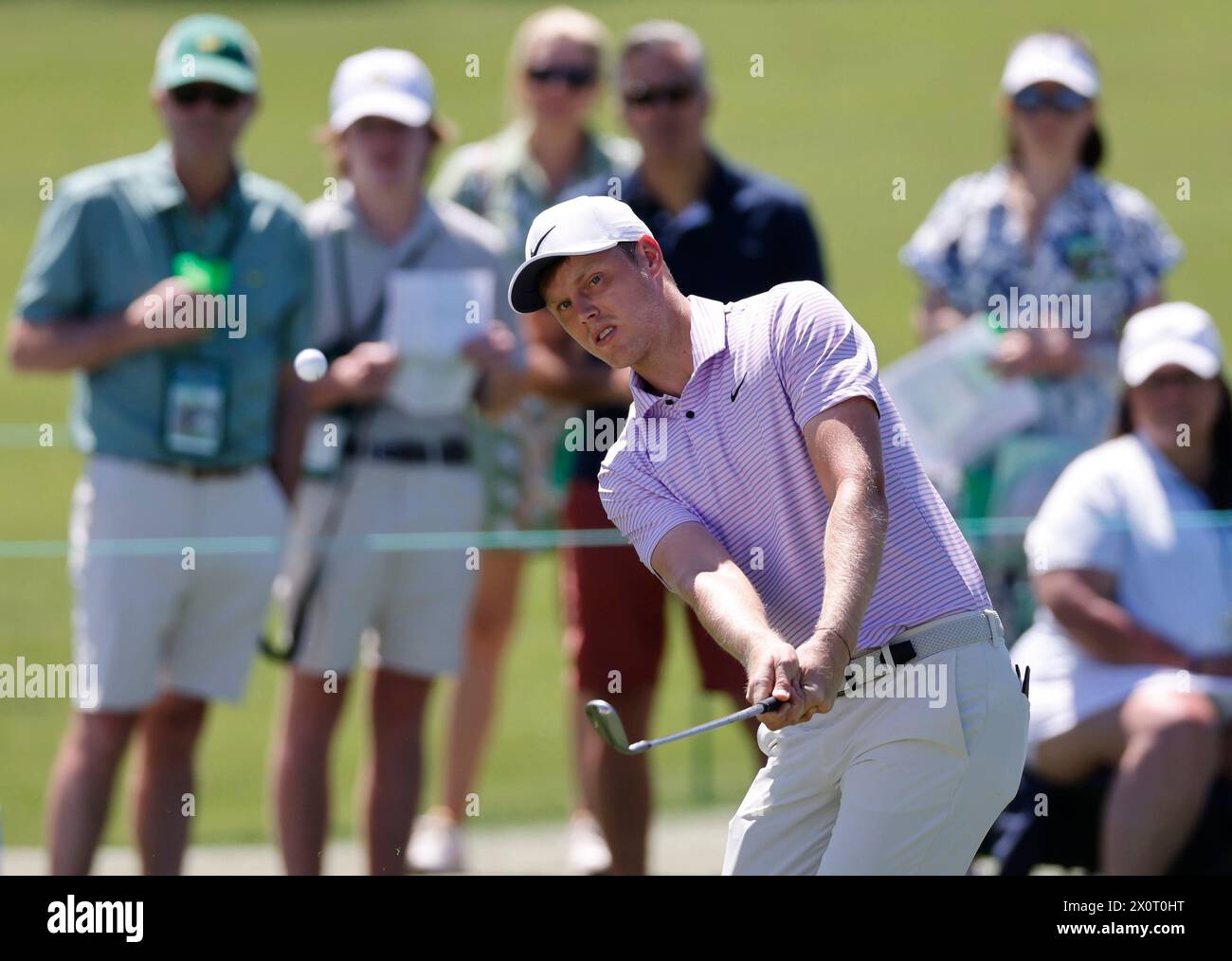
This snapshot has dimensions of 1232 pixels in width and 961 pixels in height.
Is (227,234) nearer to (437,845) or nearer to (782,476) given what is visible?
(437,845)

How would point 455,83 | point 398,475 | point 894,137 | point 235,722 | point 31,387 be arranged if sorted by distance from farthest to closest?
point 455,83
point 894,137
point 31,387
point 235,722
point 398,475

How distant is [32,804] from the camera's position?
7.02 metres

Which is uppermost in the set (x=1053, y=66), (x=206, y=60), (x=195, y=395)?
(x=1053, y=66)

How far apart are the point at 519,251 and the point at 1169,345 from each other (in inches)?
80.9

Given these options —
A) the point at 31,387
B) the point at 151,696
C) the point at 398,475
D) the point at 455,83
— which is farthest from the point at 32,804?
the point at 455,83

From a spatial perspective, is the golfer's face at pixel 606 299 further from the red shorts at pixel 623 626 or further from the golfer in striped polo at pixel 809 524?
the red shorts at pixel 623 626

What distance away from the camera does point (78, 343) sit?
581 centimetres

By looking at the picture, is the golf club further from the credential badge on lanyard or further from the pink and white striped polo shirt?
the credential badge on lanyard

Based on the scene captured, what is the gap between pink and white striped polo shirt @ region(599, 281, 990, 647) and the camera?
3945mm

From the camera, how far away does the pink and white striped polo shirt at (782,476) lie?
395 cm

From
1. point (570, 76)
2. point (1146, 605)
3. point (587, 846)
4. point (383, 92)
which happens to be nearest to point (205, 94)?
point (383, 92)

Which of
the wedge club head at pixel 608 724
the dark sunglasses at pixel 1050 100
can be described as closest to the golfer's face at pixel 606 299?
the wedge club head at pixel 608 724
